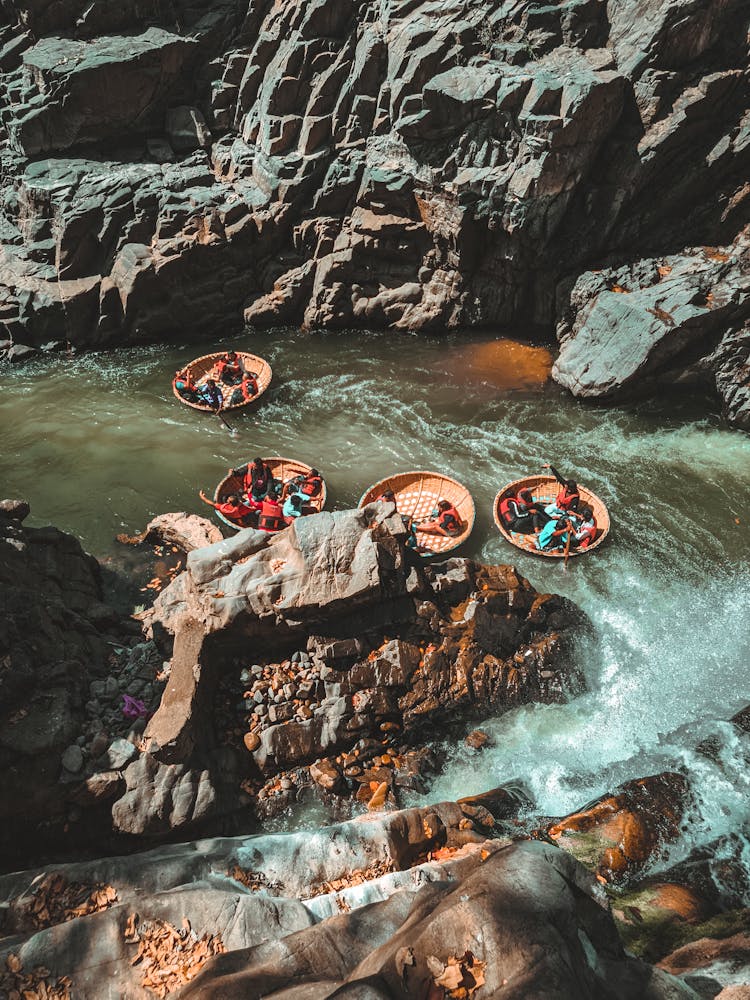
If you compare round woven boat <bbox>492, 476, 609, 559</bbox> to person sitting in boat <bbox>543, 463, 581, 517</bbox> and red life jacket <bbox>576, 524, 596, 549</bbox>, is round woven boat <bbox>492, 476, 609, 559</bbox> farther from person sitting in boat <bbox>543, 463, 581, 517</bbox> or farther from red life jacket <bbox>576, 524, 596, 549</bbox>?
person sitting in boat <bbox>543, 463, 581, 517</bbox>

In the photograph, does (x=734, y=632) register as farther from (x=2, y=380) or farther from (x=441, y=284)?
(x=2, y=380)

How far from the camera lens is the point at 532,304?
16469 mm

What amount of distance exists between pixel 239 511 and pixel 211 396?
4.27 metres

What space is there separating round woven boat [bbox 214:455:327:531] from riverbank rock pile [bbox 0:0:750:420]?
6460 mm

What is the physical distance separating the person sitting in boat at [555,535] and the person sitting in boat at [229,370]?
848 cm

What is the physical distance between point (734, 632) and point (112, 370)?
15447mm

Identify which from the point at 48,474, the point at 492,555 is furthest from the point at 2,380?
the point at 492,555

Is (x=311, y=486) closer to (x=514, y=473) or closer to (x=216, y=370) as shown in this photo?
(x=514, y=473)

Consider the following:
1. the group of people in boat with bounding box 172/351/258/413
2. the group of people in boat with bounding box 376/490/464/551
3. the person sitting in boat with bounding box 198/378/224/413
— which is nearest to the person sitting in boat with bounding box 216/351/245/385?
the group of people in boat with bounding box 172/351/258/413

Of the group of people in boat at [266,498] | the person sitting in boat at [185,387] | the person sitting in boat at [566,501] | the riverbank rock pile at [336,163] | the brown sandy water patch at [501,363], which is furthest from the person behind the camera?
the brown sandy water patch at [501,363]

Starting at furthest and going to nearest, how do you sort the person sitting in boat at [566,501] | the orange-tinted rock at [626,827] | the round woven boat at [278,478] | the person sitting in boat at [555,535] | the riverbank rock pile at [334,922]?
1. the round woven boat at [278,478]
2. the person sitting in boat at [566,501]
3. the person sitting in boat at [555,535]
4. the orange-tinted rock at [626,827]
5. the riverbank rock pile at [334,922]

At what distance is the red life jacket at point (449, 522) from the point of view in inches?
444

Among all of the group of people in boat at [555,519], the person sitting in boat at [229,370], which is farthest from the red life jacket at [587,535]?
the person sitting in boat at [229,370]

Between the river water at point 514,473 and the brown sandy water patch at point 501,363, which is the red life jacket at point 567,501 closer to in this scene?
the river water at point 514,473
